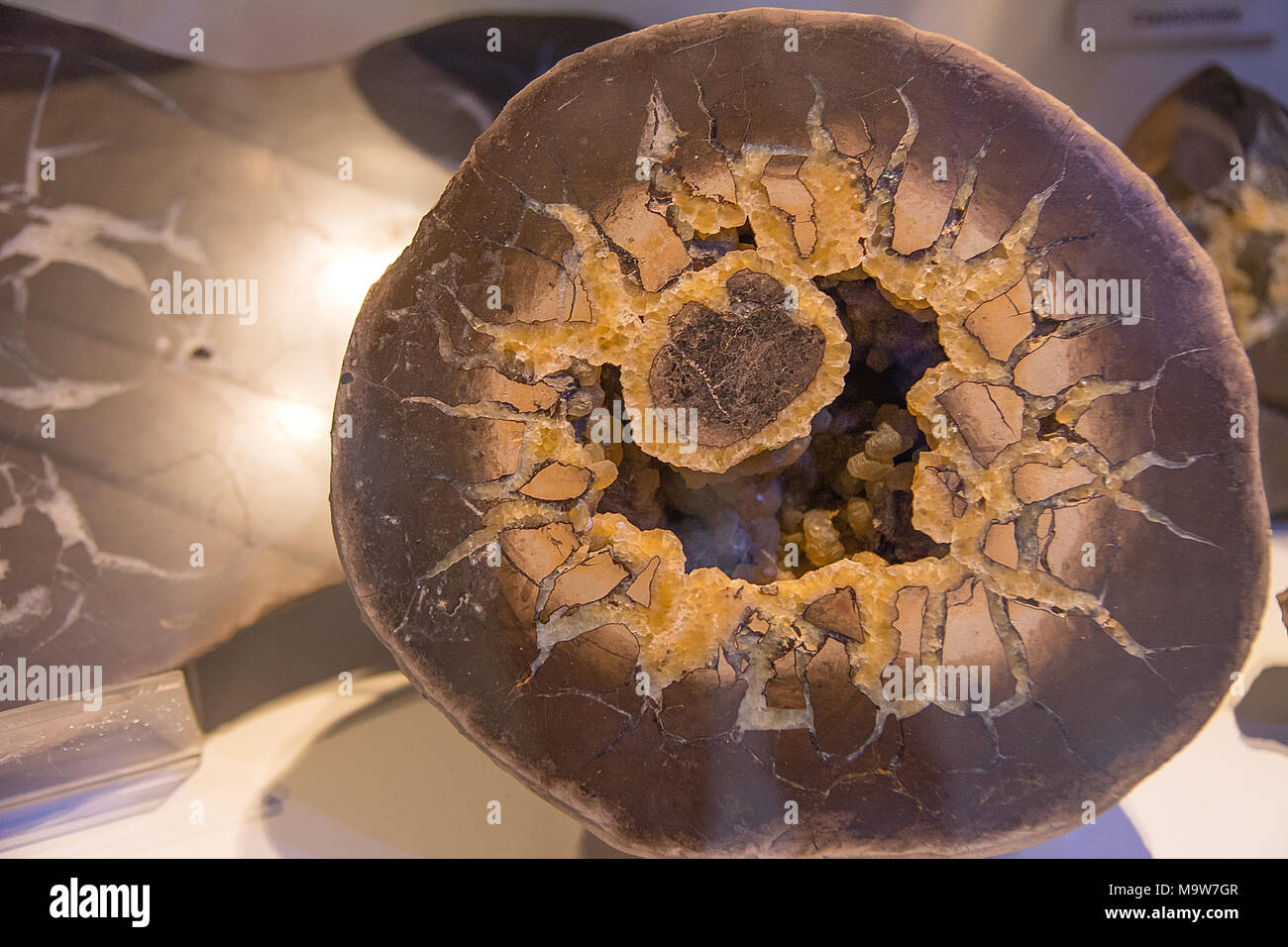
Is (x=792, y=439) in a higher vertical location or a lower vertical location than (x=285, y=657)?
higher

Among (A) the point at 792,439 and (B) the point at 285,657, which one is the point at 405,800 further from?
(A) the point at 792,439

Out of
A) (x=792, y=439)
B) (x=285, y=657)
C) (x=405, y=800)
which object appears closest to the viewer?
(x=792, y=439)

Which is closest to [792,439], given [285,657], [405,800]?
[405,800]

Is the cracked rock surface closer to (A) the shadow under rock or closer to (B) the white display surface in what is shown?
(B) the white display surface

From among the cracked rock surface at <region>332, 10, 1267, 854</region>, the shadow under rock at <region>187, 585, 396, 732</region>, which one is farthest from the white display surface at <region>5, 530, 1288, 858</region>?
the cracked rock surface at <region>332, 10, 1267, 854</region>

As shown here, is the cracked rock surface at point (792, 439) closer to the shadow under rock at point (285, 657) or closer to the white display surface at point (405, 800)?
the white display surface at point (405, 800)

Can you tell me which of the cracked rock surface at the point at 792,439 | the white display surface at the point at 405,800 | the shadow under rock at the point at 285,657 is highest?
the cracked rock surface at the point at 792,439

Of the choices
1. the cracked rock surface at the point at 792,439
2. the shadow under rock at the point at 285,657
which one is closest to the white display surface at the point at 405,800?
the shadow under rock at the point at 285,657

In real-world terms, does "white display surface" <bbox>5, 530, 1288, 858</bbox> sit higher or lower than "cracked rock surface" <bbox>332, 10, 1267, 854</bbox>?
lower
